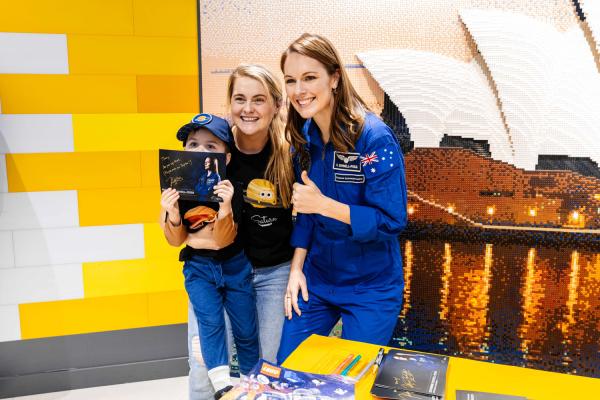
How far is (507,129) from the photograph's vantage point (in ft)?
9.22

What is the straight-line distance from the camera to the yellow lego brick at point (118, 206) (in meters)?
2.88

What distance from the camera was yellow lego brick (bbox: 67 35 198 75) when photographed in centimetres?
277

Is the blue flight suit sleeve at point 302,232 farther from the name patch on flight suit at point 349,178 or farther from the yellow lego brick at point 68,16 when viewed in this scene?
the yellow lego brick at point 68,16

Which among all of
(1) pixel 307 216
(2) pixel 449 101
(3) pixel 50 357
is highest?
(2) pixel 449 101

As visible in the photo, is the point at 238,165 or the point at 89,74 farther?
the point at 89,74

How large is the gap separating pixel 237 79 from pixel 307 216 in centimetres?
64

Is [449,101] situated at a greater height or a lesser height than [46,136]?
greater

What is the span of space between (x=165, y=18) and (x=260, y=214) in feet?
4.75

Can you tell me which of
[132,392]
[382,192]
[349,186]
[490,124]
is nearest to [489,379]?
[382,192]

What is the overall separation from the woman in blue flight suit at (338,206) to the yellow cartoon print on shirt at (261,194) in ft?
0.41

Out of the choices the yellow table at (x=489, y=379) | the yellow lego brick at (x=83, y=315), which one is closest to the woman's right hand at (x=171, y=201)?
the yellow table at (x=489, y=379)

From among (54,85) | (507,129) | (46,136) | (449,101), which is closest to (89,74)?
(54,85)

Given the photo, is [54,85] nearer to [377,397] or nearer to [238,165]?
[238,165]

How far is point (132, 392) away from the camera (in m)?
2.95
